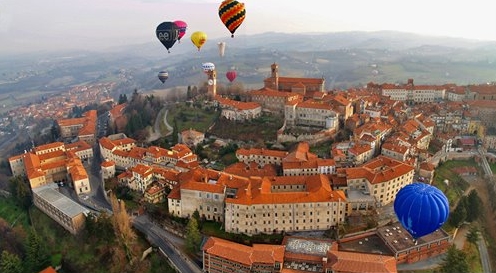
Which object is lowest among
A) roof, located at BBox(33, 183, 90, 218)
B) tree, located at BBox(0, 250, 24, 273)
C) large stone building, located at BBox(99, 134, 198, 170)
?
tree, located at BBox(0, 250, 24, 273)

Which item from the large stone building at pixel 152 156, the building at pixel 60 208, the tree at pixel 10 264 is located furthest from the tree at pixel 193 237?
the tree at pixel 10 264

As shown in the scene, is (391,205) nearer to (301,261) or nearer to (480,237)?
(480,237)

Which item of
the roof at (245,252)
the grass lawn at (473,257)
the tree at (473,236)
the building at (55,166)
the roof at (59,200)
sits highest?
the building at (55,166)

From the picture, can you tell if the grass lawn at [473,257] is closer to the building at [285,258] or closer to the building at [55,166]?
the building at [285,258]

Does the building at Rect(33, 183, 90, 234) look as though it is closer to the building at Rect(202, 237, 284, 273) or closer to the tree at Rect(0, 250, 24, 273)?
the tree at Rect(0, 250, 24, 273)

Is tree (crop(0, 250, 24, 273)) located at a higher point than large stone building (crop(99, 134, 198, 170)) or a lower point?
lower

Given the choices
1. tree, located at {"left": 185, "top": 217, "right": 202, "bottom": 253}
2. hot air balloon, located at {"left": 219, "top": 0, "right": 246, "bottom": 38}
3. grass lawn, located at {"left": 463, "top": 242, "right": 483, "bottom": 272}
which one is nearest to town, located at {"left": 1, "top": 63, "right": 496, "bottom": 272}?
grass lawn, located at {"left": 463, "top": 242, "right": 483, "bottom": 272}

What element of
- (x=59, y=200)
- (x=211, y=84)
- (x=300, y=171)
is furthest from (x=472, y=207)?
(x=211, y=84)
